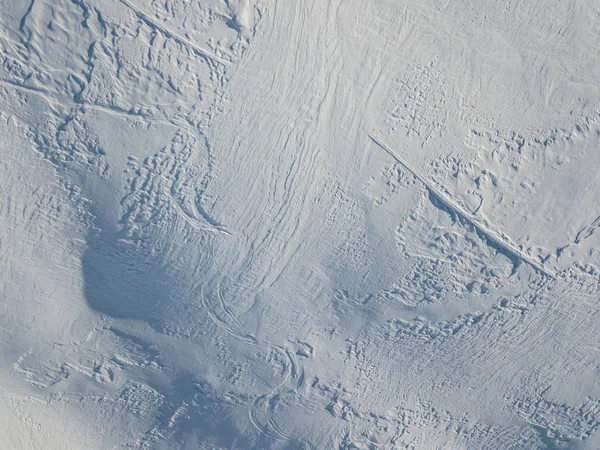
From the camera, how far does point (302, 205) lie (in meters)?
2.83

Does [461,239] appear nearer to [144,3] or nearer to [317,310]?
[317,310]

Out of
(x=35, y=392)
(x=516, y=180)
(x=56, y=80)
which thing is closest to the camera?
(x=56, y=80)

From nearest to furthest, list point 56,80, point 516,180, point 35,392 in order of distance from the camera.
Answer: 1. point 56,80
2. point 516,180
3. point 35,392

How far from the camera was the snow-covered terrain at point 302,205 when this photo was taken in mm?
2727

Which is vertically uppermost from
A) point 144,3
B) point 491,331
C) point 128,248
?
point 144,3

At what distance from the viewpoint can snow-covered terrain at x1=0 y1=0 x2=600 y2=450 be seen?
273cm

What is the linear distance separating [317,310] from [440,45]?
6.12ft

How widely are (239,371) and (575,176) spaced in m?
2.55

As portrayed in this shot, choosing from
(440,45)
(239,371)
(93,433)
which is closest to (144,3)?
(440,45)

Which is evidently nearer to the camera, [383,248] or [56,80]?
[56,80]

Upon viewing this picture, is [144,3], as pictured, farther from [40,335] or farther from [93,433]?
[93,433]

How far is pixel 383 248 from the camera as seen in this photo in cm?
287

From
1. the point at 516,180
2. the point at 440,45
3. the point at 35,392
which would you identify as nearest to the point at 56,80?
the point at 35,392

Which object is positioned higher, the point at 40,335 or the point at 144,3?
the point at 144,3
